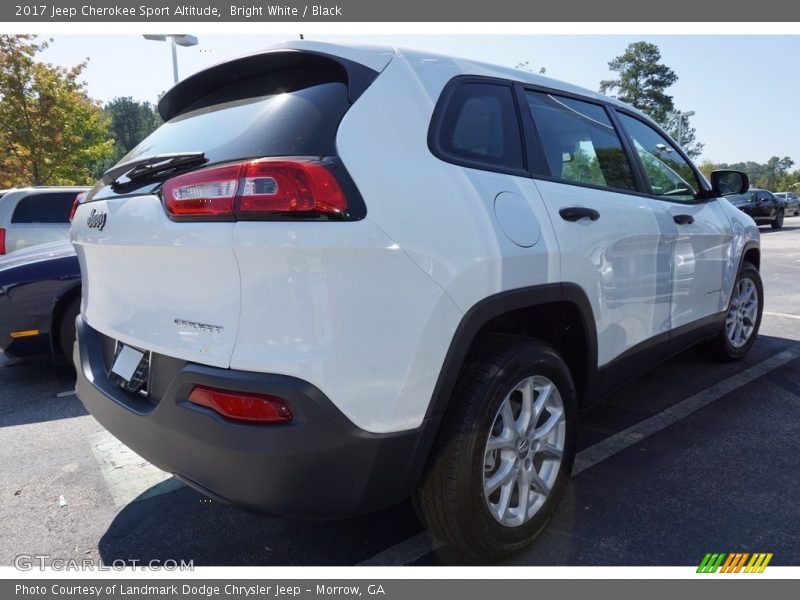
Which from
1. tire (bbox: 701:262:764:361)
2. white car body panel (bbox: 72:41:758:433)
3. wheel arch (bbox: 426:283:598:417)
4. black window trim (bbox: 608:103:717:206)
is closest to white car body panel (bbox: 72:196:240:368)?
white car body panel (bbox: 72:41:758:433)

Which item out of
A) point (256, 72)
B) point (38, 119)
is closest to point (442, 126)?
point (256, 72)

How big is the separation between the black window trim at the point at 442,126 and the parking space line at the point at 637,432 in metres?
1.49

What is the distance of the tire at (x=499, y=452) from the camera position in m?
1.98

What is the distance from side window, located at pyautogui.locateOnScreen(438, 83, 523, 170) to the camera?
81.6 inches

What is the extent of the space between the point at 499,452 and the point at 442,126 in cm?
122

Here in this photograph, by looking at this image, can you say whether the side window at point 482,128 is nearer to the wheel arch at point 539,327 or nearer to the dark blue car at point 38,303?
the wheel arch at point 539,327

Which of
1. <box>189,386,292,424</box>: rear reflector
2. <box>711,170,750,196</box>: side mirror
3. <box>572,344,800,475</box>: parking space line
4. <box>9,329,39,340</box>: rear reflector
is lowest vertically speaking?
<box>572,344,800,475</box>: parking space line

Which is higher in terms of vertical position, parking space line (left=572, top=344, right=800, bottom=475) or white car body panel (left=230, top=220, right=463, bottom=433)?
white car body panel (left=230, top=220, right=463, bottom=433)

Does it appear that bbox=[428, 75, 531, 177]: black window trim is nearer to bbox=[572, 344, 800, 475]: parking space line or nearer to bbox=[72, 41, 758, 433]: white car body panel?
bbox=[72, 41, 758, 433]: white car body panel

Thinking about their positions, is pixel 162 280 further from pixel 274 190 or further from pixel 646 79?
pixel 646 79

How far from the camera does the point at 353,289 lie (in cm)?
167

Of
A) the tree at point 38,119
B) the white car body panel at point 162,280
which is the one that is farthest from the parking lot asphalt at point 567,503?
the tree at point 38,119

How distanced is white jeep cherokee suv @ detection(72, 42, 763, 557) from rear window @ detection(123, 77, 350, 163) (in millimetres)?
10

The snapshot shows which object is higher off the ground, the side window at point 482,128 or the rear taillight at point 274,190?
the side window at point 482,128
